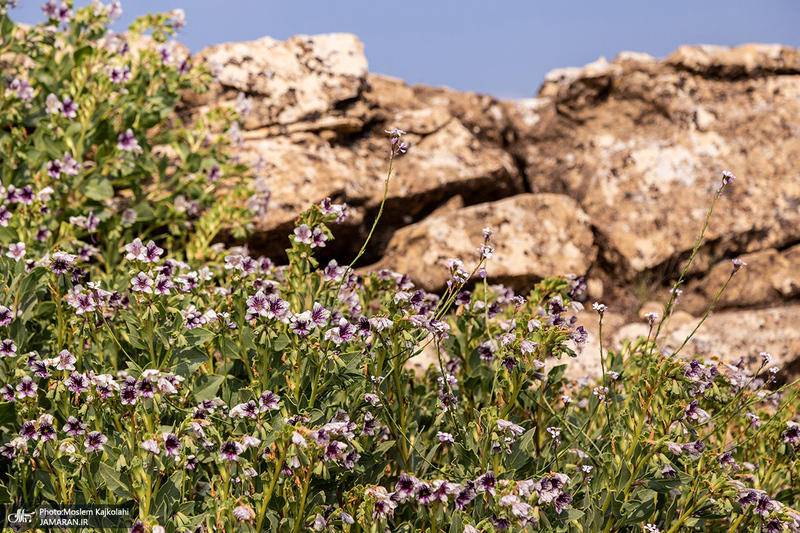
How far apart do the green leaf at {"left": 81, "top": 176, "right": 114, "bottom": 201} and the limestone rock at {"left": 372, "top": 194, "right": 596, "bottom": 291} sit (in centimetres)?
197

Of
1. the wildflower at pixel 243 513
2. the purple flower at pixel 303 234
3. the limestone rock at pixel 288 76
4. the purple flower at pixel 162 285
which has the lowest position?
the wildflower at pixel 243 513

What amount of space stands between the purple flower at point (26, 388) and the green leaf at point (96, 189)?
1.73 metres

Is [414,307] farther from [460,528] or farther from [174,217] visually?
[174,217]

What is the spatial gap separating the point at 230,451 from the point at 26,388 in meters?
0.96

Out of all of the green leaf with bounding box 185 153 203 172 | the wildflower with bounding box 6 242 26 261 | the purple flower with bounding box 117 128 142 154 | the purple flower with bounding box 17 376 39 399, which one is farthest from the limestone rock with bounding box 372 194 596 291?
the purple flower with bounding box 17 376 39 399

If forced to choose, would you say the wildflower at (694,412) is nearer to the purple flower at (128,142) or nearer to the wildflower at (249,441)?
the wildflower at (249,441)

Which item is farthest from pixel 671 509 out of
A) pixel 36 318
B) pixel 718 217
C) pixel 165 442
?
pixel 718 217

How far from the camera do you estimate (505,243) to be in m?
4.84

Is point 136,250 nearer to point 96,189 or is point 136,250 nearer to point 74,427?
point 74,427

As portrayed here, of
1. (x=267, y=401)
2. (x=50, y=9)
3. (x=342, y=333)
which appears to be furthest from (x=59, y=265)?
(x=50, y=9)

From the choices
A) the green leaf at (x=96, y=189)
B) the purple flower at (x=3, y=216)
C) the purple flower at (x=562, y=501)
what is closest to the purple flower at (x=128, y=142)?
the green leaf at (x=96, y=189)

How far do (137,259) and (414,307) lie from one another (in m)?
1.06

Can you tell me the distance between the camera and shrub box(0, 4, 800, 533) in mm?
2035

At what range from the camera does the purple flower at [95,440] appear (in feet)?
6.98
